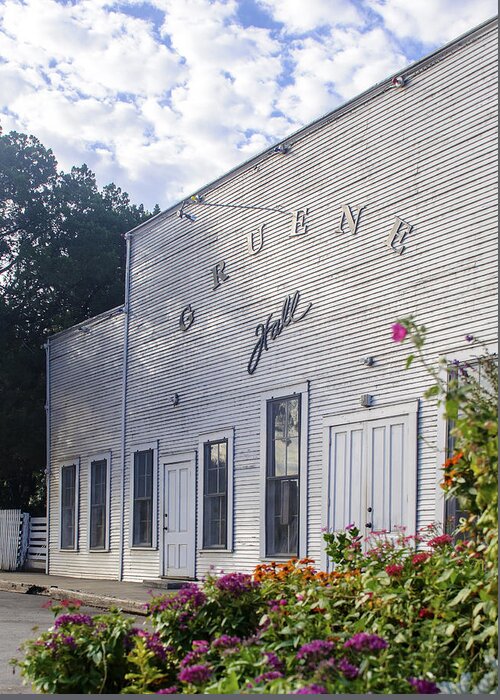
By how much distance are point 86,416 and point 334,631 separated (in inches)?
713

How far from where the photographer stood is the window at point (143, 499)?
67.5 ft

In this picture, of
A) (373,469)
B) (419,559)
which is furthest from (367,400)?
(419,559)

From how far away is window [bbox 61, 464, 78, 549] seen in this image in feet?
81.1

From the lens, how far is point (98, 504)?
23219 millimetres

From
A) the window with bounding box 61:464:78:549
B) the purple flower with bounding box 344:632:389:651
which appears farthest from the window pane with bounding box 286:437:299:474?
the purple flower with bounding box 344:632:389:651

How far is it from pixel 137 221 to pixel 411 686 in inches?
1320

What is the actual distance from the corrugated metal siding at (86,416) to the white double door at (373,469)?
843 cm

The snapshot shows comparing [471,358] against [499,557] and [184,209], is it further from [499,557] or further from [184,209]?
[184,209]

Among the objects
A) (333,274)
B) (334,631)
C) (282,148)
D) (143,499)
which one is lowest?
(143,499)

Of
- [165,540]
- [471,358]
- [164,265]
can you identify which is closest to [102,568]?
[165,540]

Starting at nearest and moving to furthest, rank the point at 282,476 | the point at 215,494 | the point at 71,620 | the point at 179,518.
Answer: the point at 71,620 < the point at 282,476 < the point at 215,494 < the point at 179,518

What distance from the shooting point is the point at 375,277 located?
14.0 meters

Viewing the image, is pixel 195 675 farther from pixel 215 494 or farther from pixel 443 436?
pixel 215 494

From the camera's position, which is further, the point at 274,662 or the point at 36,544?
the point at 36,544
